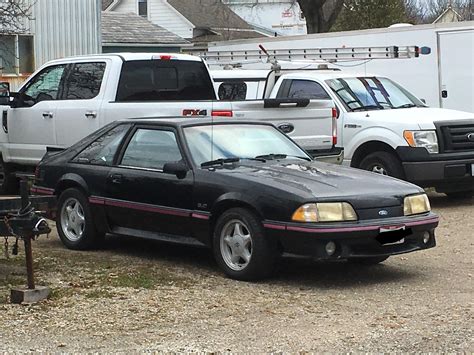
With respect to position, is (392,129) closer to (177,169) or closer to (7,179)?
(177,169)

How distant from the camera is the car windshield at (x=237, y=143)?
863 cm

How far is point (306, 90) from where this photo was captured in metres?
13.9

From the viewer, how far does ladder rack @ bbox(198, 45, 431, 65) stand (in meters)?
16.8

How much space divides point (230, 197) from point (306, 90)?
627 centimetres

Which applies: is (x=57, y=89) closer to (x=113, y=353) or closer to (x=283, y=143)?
(x=283, y=143)

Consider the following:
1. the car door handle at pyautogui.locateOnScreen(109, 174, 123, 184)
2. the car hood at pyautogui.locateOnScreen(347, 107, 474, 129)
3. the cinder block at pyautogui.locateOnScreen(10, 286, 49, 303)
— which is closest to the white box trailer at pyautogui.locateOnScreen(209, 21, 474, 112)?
the car hood at pyautogui.locateOnScreen(347, 107, 474, 129)

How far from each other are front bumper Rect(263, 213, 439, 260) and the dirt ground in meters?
0.32

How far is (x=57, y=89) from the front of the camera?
1274 cm

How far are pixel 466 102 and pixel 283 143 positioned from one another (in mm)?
8948

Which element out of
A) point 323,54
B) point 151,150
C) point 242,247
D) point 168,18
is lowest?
point 242,247

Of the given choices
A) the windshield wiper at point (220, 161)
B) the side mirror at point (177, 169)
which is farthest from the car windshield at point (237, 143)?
the side mirror at point (177, 169)

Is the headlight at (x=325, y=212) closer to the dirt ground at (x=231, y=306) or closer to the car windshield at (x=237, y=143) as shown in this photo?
the dirt ground at (x=231, y=306)

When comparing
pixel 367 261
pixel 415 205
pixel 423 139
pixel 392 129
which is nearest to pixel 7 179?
pixel 392 129

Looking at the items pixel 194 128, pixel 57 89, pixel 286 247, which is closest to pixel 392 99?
pixel 57 89
